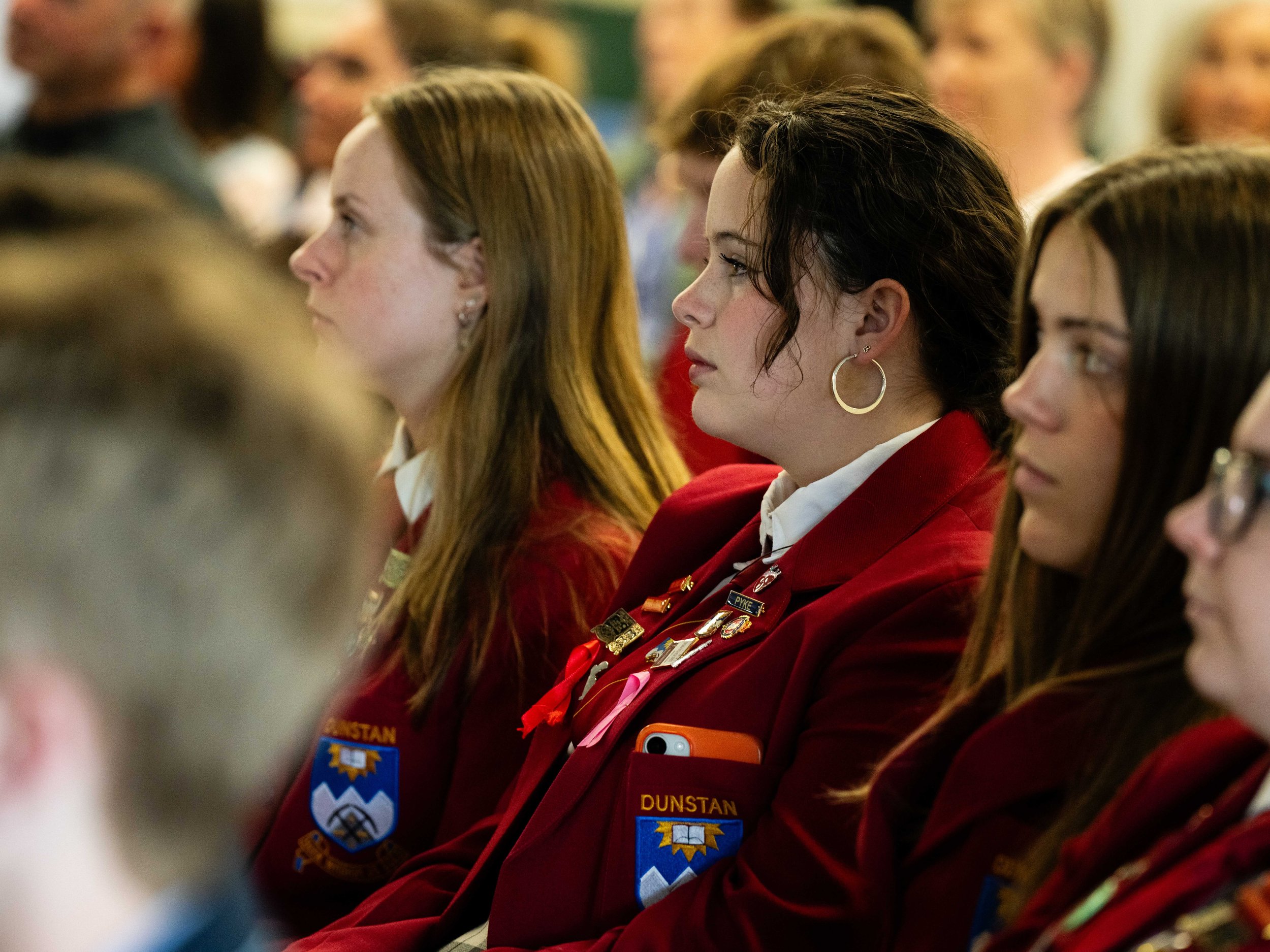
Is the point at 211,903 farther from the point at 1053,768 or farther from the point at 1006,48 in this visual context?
the point at 1006,48

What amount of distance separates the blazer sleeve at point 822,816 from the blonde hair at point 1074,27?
2.15 m

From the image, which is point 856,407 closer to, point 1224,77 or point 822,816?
point 822,816

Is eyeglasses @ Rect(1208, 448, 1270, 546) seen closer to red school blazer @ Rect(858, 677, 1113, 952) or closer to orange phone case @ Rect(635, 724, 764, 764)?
red school blazer @ Rect(858, 677, 1113, 952)

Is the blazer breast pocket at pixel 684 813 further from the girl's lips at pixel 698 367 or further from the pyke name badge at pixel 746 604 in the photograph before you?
the girl's lips at pixel 698 367

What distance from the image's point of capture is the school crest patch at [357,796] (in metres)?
1.96

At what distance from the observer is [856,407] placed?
171 cm

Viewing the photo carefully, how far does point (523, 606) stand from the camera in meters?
1.97

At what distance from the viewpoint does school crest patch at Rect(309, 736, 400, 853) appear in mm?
1962

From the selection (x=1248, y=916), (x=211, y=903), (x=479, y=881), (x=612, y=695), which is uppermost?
(x=211, y=903)

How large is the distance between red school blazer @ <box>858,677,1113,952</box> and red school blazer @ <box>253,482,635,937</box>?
0.68m

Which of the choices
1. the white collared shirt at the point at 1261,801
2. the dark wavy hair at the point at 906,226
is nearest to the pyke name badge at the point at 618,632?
the dark wavy hair at the point at 906,226

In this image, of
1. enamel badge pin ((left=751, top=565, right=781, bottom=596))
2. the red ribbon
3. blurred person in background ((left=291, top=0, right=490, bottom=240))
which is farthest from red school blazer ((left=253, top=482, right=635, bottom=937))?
blurred person in background ((left=291, top=0, right=490, bottom=240))

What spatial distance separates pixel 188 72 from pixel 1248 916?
433 centimetres

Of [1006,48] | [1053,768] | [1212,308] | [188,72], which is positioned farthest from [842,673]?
[188,72]
